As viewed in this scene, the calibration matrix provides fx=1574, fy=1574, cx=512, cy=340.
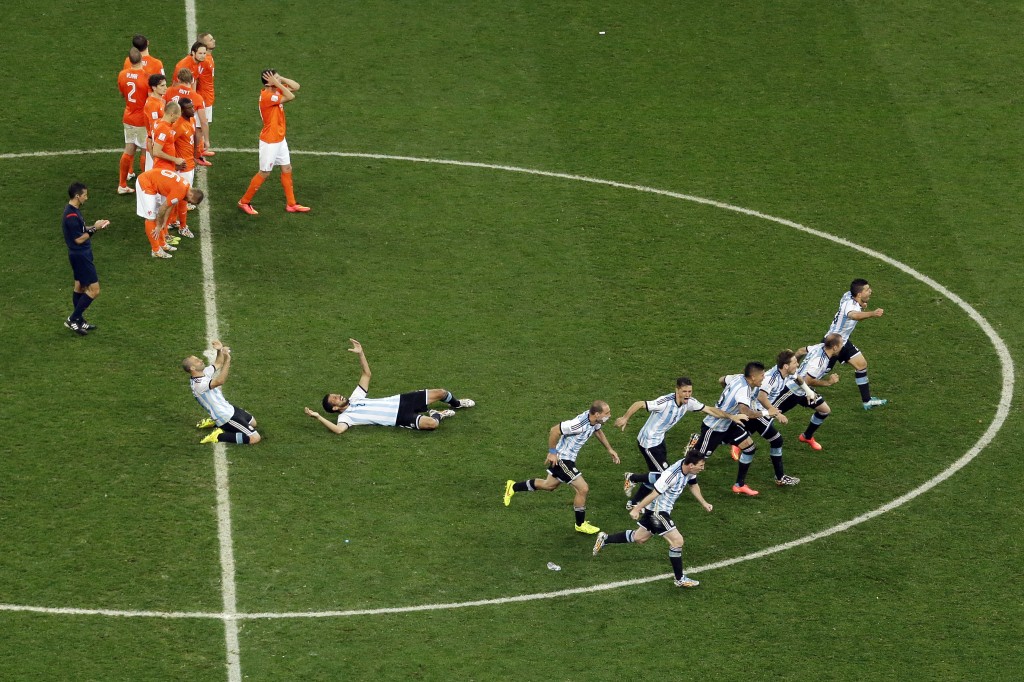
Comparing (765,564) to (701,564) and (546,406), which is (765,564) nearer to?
(701,564)

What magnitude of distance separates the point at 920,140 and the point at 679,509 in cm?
1122

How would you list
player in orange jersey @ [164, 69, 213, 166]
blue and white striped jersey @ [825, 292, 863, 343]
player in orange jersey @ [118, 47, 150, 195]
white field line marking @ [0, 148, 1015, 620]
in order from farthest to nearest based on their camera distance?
player in orange jersey @ [118, 47, 150, 195]
player in orange jersey @ [164, 69, 213, 166]
blue and white striped jersey @ [825, 292, 863, 343]
white field line marking @ [0, 148, 1015, 620]

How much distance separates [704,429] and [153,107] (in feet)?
33.6

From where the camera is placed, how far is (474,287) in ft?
79.8

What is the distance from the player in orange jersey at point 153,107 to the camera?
24703 mm

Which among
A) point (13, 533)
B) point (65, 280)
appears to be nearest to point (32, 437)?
point (13, 533)

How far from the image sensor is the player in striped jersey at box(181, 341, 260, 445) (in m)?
20.4

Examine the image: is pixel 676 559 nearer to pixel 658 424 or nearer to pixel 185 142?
pixel 658 424

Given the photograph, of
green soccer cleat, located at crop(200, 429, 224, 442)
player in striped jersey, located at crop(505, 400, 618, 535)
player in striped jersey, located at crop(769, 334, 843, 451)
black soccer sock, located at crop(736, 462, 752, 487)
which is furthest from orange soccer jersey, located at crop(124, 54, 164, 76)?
black soccer sock, located at crop(736, 462, 752, 487)

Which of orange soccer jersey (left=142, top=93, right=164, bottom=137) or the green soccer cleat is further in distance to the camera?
orange soccer jersey (left=142, top=93, right=164, bottom=137)

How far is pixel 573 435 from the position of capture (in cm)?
1955

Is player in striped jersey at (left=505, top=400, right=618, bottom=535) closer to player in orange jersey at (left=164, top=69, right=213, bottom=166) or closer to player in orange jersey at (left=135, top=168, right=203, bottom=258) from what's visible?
player in orange jersey at (left=135, top=168, right=203, bottom=258)

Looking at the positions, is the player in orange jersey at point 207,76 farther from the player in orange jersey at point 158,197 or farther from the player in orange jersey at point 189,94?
the player in orange jersey at point 158,197

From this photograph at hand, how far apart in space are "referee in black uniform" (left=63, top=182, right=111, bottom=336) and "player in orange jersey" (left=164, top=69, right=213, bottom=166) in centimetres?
324
